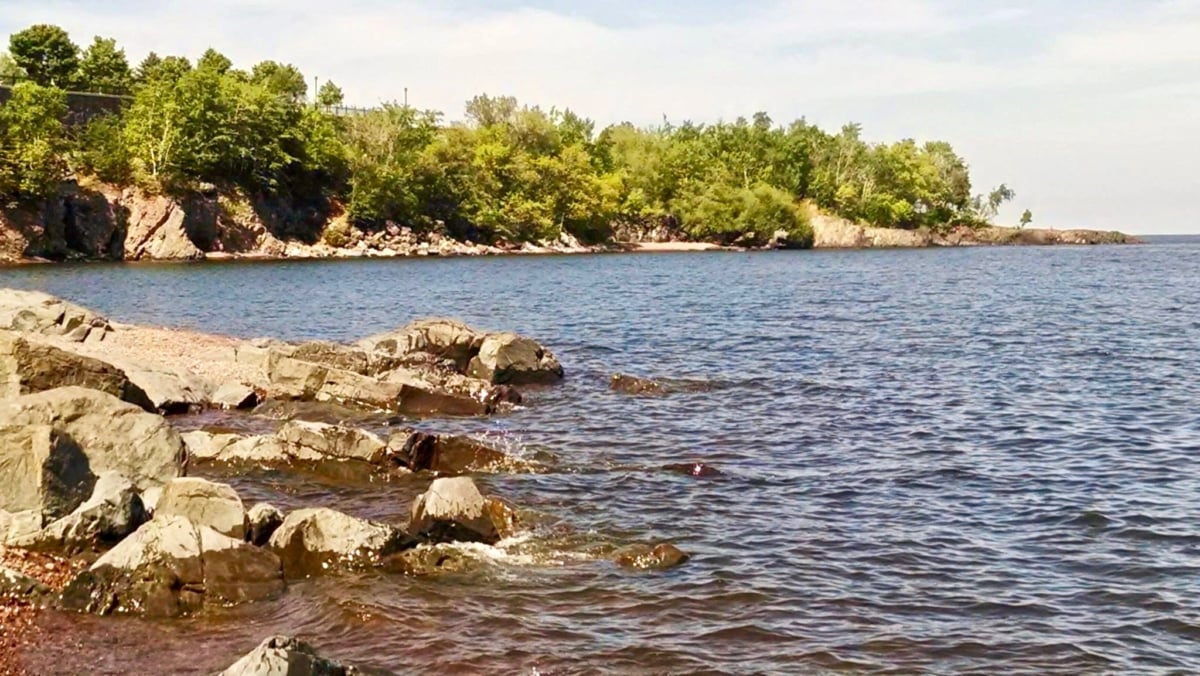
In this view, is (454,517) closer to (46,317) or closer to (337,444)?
(337,444)

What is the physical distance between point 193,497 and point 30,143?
82696 mm

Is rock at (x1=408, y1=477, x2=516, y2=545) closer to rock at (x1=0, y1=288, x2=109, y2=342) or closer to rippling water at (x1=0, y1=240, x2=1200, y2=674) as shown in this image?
rippling water at (x1=0, y1=240, x2=1200, y2=674)

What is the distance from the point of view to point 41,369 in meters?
21.5

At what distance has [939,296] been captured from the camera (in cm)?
6731

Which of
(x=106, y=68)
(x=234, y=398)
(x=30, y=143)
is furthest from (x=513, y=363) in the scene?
(x=106, y=68)

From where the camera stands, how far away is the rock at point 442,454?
71.1 feet

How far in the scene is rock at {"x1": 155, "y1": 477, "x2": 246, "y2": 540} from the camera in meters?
15.7

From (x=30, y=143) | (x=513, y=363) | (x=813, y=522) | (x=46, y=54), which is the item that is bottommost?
(x=813, y=522)

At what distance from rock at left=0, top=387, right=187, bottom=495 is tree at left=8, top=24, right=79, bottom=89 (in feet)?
349

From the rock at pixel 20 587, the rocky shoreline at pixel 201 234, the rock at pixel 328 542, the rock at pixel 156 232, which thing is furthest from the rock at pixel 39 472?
the rock at pixel 156 232

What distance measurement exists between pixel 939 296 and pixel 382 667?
2358 inches

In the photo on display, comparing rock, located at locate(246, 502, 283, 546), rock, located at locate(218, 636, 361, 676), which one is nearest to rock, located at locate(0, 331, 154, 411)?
rock, located at locate(246, 502, 283, 546)

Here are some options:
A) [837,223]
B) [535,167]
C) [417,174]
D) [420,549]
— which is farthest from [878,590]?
[837,223]

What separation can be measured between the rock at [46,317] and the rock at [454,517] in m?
19.7
